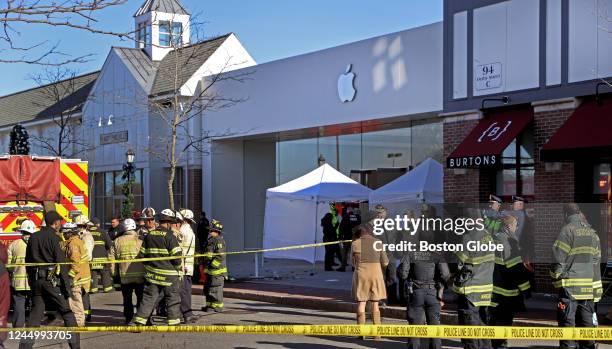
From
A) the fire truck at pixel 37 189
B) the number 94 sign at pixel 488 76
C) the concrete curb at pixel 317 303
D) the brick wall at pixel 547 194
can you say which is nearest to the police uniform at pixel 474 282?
the concrete curb at pixel 317 303

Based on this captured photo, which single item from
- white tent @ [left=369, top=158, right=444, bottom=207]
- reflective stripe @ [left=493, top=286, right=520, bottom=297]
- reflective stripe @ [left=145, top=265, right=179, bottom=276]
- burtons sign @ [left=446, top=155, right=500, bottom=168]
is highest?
burtons sign @ [left=446, top=155, right=500, bottom=168]

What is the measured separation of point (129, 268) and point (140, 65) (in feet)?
60.8

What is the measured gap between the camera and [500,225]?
10.6m

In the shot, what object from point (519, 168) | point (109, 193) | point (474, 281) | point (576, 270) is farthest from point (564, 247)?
point (109, 193)

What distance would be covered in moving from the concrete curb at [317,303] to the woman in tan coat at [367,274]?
2.07 meters

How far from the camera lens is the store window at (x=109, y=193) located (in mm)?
30344

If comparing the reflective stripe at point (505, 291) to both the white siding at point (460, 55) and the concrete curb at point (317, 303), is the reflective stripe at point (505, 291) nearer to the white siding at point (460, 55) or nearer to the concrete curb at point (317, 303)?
the concrete curb at point (317, 303)

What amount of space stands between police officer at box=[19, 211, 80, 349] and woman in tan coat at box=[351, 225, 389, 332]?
4053 mm

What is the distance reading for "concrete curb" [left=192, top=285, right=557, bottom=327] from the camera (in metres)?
12.9

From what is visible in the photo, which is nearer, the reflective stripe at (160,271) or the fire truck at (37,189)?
the reflective stripe at (160,271)

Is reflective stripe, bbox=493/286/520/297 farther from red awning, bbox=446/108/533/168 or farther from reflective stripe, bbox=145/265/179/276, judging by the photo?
red awning, bbox=446/108/533/168

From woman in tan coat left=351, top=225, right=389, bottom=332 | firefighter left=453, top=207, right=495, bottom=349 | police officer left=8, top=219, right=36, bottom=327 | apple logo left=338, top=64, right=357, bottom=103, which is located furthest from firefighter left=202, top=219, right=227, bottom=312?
apple logo left=338, top=64, right=357, bottom=103

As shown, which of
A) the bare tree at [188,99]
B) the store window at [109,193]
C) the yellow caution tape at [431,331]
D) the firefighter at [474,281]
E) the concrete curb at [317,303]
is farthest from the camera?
the store window at [109,193]

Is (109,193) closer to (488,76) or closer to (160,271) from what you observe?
(488,76)
